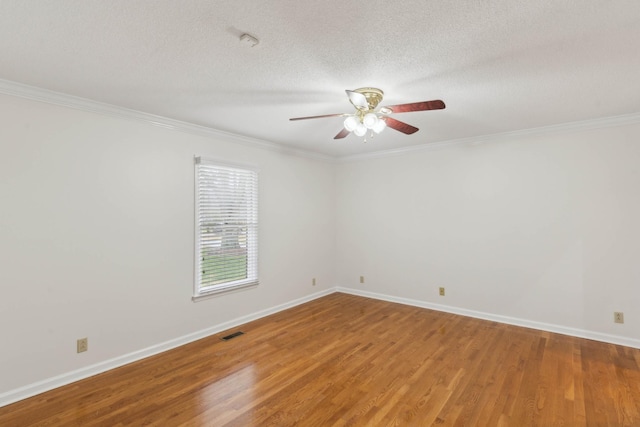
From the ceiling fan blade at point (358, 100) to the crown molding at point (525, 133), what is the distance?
2597mm

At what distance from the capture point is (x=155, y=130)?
11.2 ft

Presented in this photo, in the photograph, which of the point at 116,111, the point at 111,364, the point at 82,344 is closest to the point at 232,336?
the point at 111,364

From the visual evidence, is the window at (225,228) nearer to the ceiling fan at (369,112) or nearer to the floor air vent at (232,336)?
the floor air vent at (232,336)

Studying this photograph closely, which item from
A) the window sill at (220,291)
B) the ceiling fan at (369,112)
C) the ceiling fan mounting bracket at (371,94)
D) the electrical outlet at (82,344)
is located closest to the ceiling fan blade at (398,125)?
the ceiling fan at (369,112)

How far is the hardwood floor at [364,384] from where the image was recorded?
7.47 feet

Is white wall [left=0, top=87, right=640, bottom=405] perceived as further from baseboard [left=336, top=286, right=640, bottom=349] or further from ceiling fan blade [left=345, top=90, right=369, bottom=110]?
ceiling fan blade [left=345, top=90, right=369, bottom=110]

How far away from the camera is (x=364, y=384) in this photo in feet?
8.89

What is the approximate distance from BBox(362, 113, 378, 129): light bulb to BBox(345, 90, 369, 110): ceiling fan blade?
0.24 feet

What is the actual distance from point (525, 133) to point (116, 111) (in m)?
4.64

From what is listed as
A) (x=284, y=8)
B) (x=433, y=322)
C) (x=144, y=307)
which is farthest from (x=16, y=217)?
(x=433, y=322)

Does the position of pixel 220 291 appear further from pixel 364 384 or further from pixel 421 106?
pixel 421 106

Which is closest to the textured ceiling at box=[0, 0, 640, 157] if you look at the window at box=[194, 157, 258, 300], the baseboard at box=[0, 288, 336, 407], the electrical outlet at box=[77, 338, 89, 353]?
the window at box=[194, 157, 258, 300]

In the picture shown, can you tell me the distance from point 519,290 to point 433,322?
117 cm

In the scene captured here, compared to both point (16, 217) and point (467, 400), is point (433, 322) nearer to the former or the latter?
point (467, 400)
